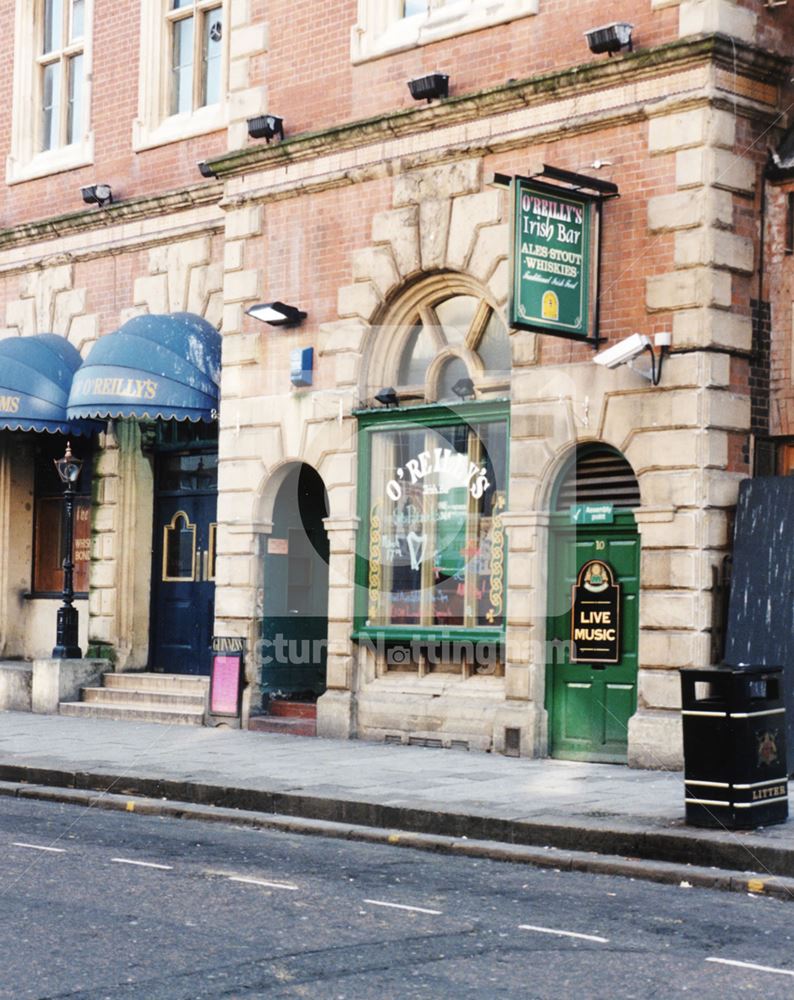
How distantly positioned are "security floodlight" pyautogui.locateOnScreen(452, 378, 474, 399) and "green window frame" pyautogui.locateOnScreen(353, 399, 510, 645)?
0.22m

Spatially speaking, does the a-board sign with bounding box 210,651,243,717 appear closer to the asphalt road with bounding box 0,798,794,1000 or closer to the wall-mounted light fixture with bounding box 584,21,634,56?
the asphalt road with bounding box 0,798,794,1000

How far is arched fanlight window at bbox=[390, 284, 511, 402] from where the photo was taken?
16.2 meters

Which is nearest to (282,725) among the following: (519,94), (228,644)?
(228,644)

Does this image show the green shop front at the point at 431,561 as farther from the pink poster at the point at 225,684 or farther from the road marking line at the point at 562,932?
the road marking line at the point at 562,932

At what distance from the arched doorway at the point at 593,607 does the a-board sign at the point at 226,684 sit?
4.04 meters

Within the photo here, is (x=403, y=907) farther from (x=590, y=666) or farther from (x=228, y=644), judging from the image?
(x=228, y=644)

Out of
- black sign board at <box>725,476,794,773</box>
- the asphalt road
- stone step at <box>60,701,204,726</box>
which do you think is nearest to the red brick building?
black sign board at <box>725,476,794,773</box>

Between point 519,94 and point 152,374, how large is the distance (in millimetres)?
5337

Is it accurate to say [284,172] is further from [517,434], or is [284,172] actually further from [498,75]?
[517,434]

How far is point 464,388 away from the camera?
16.6 metres

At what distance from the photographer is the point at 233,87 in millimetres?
18688

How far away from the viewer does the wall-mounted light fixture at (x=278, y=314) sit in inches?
694

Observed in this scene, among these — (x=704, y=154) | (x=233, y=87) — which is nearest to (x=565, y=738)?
(x=704, y=154)

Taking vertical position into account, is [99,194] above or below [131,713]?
above
